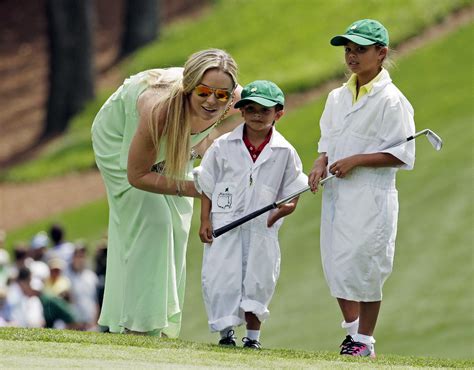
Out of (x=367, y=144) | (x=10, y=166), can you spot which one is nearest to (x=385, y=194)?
(x=367, y=144)

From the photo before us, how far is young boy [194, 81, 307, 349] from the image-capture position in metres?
9.08

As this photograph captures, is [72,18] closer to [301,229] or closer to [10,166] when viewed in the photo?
[10,166]

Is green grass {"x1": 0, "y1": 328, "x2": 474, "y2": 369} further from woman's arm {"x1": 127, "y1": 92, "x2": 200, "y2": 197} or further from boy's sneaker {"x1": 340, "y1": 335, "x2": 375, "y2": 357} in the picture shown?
woman's arm {"x1": 127, "y1": 92, "x2": 200, "y2": 197}

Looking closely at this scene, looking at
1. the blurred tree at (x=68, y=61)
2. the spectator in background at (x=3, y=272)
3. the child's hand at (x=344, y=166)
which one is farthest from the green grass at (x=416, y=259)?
the child's hand at (x=344, y=166)

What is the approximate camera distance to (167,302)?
9.68m

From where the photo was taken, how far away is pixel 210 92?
30.1 feet

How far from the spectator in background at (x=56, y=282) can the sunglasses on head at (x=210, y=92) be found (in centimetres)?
850

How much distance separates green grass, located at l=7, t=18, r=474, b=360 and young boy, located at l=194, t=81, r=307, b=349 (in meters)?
8.14

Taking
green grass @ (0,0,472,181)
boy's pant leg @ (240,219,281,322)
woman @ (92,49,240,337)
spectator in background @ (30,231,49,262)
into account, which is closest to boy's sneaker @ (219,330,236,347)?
boy's pant leg @ (240,219,281,322)

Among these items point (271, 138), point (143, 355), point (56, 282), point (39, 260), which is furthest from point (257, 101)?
point (39, 260)

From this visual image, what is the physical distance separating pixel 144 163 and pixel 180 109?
1.29ft

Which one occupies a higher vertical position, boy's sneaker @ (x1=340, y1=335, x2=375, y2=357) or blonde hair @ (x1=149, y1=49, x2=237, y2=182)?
blonde hair @ (x1=149, y1=49, x2=237, y2=182)

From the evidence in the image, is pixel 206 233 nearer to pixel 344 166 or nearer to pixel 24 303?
pixel 344 166

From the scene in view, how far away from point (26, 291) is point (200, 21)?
20041 mm
